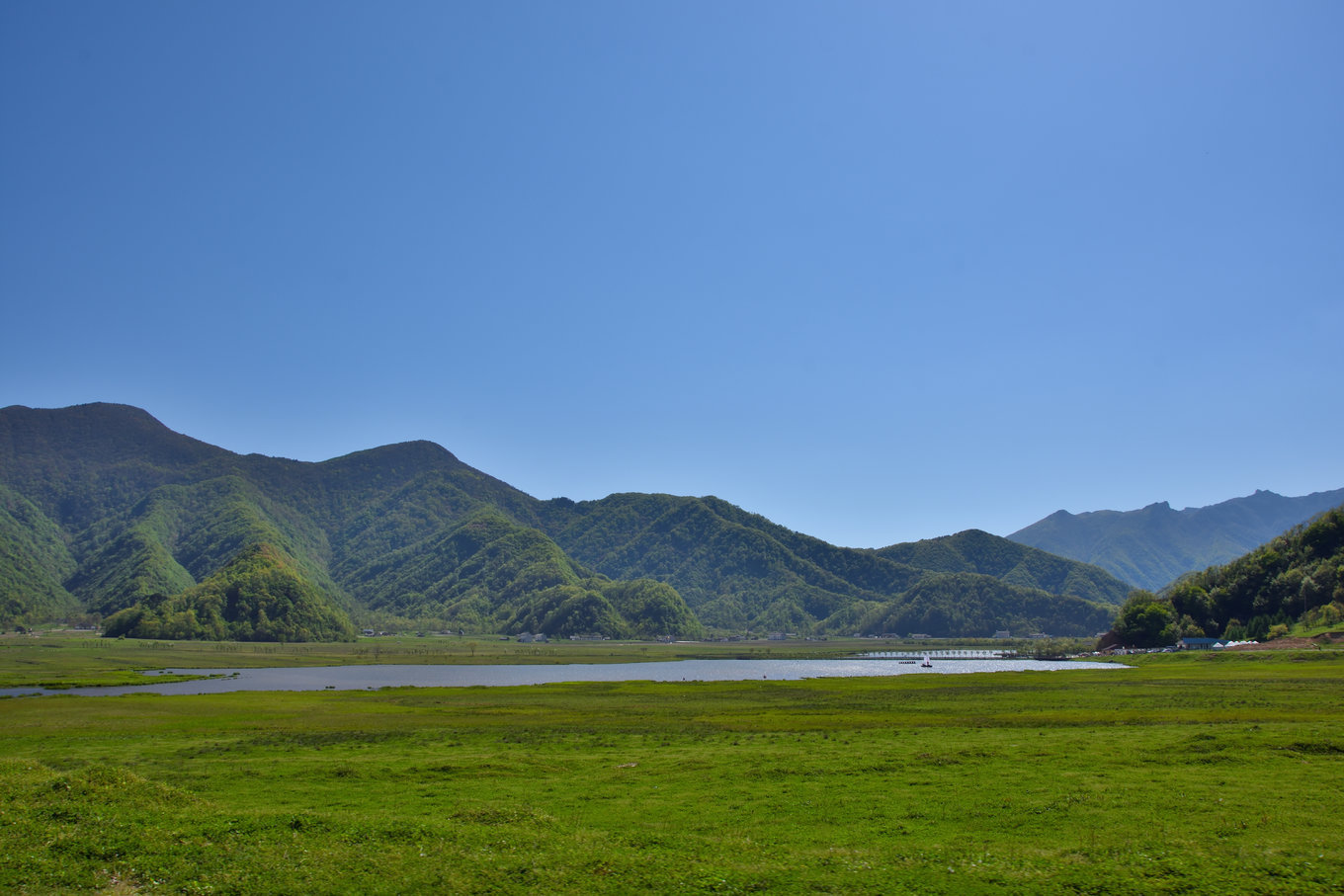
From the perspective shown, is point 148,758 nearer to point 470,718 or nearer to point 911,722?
point 470,718

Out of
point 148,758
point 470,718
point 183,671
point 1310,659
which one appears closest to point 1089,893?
point 148,758

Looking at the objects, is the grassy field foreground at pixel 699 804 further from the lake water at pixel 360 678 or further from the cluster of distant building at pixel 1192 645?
the cluster of distant building at pixel 1192 645

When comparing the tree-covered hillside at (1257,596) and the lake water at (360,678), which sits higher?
the tree-covered hillside at (1257,596)

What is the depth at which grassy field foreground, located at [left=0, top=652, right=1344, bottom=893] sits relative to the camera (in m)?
18.0

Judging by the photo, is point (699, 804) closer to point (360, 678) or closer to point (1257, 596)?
point (360, 678)

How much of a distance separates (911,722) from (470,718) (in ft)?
96.8

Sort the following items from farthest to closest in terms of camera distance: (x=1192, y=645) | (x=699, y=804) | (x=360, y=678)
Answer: (x=1192, y=645), (x=360, y=678), (x=699, y=804)

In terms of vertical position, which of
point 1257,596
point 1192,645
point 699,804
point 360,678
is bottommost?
point 1192,645

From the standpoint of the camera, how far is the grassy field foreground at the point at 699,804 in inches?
708

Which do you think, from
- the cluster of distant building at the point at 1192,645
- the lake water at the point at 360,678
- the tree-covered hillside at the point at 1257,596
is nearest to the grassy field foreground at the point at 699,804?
the lake water at the point at 360,678

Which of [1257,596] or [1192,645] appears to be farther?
[1257,596]

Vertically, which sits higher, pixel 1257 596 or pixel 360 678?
pixel 1257 596

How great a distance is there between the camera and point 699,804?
84.9ft

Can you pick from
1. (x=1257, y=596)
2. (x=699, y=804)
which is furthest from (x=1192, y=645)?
(x=699, y=804)
